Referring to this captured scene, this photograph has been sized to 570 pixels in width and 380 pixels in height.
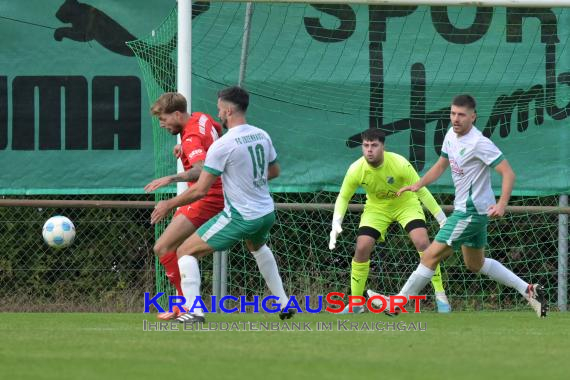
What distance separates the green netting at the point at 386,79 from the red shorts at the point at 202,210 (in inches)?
126

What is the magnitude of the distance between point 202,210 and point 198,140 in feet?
1.95

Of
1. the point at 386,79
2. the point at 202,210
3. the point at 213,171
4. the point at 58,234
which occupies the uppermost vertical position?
the point at 386,79

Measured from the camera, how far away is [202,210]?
913 centimetres

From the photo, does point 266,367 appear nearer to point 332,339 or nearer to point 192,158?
point 332,339

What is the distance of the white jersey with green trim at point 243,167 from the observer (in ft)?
27.4

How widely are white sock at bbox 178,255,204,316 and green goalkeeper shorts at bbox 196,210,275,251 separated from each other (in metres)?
0.19

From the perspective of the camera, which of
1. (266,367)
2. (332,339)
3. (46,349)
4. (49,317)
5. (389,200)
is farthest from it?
(389,200)

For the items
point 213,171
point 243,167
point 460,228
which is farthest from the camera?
point 460,228

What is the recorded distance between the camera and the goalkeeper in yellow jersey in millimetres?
11055

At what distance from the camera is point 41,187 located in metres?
12.4

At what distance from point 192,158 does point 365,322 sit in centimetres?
196

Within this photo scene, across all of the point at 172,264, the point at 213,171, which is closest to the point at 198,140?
the point at 213,171

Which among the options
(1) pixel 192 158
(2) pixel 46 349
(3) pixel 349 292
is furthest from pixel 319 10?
(2) pixel 46 349

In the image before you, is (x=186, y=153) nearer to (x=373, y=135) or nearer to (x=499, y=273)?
(x=373, y=135)
